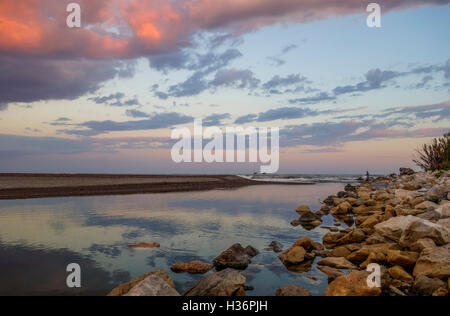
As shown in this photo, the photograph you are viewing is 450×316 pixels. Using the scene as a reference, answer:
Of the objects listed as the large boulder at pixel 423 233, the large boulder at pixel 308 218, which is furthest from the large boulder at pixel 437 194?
the large boulder at pixel 423 233

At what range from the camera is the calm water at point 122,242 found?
7.80 m

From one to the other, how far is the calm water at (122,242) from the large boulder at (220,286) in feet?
2.53

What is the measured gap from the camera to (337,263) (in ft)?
29.1

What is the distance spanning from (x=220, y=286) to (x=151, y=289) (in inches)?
58.9

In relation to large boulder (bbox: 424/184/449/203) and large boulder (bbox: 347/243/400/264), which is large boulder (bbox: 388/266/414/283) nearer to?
large boulder (bbox: 347/243/400/264)

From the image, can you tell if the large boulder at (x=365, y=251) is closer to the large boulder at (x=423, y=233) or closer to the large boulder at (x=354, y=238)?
the large boulder at (x=423, y=233)

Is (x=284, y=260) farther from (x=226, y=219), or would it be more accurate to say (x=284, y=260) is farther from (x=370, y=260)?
(x=226, y=219)

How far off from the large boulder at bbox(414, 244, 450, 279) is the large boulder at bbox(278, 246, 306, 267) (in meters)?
3.03

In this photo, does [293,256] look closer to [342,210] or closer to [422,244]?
[422,244]

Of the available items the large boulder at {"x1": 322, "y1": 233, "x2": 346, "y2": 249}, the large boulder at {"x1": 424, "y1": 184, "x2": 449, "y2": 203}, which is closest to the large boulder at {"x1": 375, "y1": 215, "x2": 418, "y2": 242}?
the large boulder at {"x1": 322, "y1": 233, "x2": 346, "y2": 249}

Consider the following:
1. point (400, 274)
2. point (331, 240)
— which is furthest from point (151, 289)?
point (331, 240)
